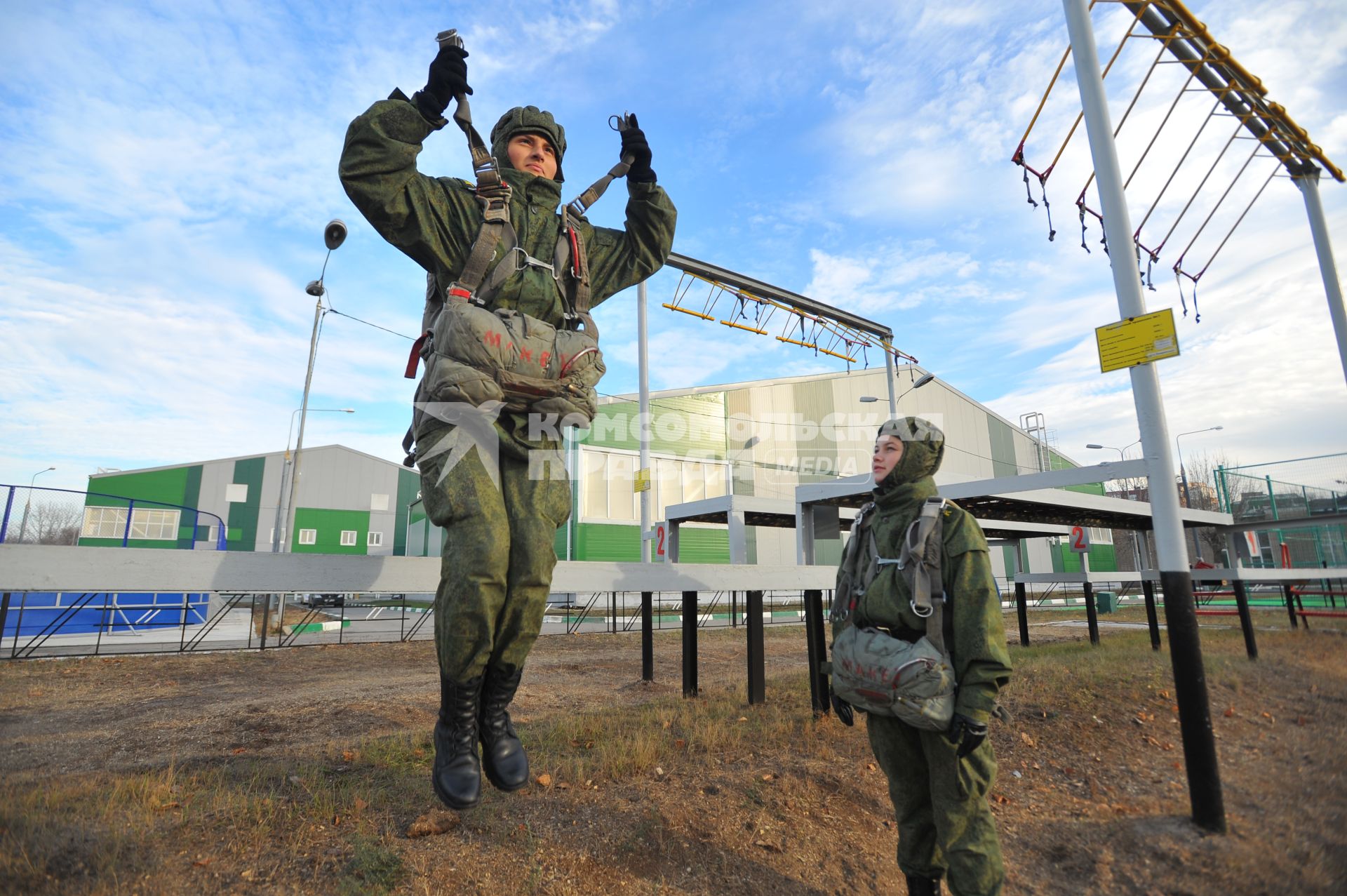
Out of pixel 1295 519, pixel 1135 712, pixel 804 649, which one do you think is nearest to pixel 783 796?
pixel 1135 712

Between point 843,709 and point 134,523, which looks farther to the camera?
point 134,523

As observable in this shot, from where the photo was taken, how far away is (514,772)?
222 cm

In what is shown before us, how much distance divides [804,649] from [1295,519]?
349 inches

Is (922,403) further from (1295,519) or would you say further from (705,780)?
(705,780)

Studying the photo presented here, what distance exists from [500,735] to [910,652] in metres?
1.52

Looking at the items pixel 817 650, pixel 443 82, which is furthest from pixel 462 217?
pixel 817 650

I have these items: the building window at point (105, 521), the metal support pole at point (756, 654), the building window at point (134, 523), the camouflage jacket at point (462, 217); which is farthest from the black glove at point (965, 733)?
the building window at point (105, 521)

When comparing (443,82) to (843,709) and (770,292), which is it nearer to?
(843,709)

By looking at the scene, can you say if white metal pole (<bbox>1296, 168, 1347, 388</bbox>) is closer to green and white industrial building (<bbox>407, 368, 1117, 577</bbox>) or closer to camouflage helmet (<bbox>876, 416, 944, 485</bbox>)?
camouflage helmet (<bbox>876, 416, 944, 485</bbox>)

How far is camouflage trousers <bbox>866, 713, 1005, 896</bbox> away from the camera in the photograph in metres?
2.44

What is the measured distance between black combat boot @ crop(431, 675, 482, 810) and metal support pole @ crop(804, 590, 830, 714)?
3916mm

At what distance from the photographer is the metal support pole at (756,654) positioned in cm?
606

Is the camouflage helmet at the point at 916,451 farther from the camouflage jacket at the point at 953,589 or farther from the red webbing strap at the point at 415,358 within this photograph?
the red webbing strap at the point at 415,358

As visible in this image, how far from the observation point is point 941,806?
253cm
